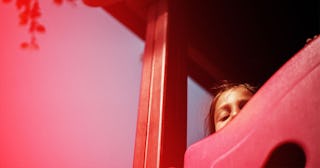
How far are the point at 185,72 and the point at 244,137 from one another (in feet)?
1.42

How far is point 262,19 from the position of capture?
4.96ft

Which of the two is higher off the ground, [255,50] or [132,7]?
[255,50]

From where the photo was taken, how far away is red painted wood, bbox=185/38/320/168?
1.24 feet

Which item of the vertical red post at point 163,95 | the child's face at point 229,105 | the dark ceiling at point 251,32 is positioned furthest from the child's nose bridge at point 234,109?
the dark ceiling at point 251,32

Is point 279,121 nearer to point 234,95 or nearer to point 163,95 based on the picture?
point 163,95

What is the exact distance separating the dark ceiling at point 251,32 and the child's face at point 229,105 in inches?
10.3

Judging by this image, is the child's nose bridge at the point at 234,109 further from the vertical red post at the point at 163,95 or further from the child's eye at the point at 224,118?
the vertical red post at the point at 163,95

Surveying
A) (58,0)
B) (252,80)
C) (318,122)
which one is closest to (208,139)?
(318,122)

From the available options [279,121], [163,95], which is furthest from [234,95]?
[279,121]

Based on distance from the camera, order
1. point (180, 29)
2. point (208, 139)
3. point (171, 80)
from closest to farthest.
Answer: point (208, 139)
point (171, 80)
point (180, 29)

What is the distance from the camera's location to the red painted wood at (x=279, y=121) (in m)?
0.38

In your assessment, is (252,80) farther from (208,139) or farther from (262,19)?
(208,139)

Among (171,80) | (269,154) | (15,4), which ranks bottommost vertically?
(269,154)

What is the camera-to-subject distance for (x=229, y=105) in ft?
3.20
